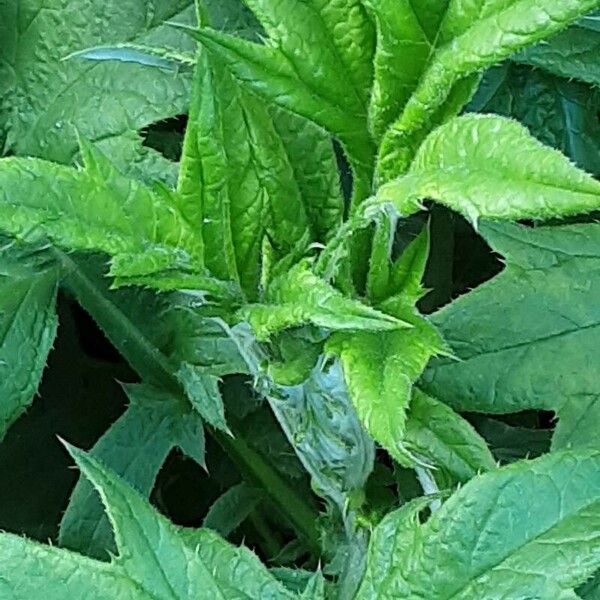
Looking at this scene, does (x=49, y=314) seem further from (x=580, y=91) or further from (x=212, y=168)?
(x=580, y=91)

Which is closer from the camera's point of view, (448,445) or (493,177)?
(493,177)

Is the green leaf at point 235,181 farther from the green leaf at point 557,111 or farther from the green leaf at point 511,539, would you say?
the green leaf at point 557,111

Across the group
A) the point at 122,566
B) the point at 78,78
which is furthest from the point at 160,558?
the point at 78,78

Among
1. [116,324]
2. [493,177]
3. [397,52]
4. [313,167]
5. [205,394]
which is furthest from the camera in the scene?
[116,324]

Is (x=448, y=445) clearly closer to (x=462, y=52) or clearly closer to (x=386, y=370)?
(x=386, y=370)

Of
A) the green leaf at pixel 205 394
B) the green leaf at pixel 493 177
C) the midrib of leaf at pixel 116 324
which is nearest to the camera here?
the green leaf at pixel 493 177

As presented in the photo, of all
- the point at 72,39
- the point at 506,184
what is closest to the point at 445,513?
the point at 506,184

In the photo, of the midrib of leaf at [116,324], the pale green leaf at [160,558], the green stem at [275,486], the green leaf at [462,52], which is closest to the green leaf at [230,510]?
the green stem at [275,486]
